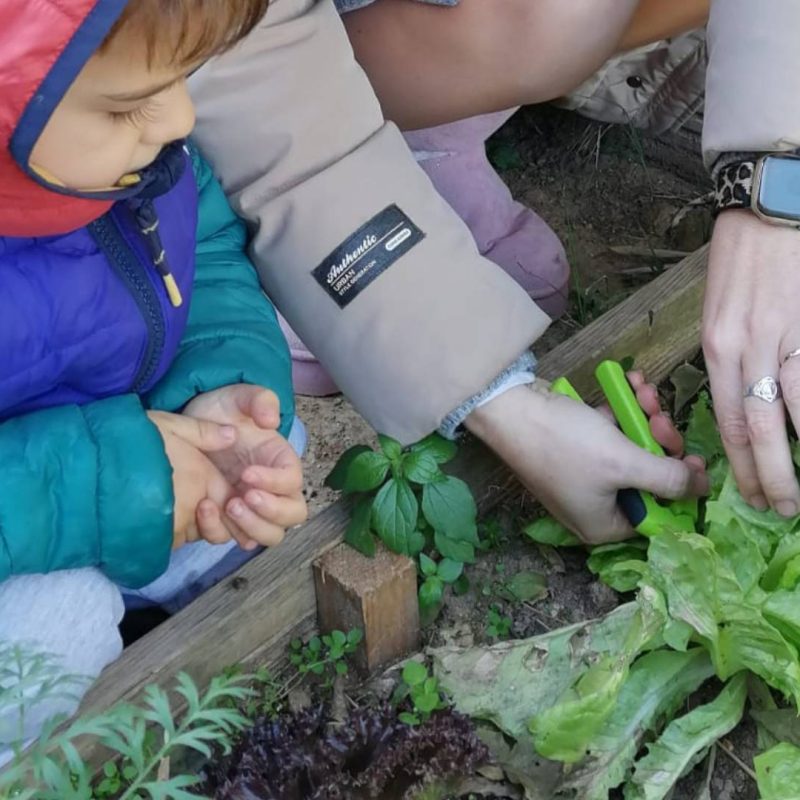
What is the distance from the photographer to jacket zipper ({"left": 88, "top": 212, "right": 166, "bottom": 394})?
1.37m

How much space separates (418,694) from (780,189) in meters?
0.77

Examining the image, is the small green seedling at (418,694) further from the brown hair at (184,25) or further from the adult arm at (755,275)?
the brown hair at (184,25)

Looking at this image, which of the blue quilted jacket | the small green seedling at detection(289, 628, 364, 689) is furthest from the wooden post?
the blue quilted jacket

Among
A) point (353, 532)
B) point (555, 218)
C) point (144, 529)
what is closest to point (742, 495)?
point (353, 532)

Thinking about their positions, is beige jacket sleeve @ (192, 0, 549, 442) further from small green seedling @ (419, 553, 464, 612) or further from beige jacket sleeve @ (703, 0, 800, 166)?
beige jacket sleeve @ (703, 0, 800, 166)

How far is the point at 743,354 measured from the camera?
1.44 m

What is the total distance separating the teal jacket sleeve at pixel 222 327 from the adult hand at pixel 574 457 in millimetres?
286

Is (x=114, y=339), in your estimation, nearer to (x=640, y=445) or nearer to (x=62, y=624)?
(x=62, y=624)

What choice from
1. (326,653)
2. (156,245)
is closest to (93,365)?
(156,245)

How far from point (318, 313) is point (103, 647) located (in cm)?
52

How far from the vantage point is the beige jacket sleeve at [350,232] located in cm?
159

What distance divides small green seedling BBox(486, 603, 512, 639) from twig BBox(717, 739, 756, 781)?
0.31 meters

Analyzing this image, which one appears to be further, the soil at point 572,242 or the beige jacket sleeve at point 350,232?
the soil at point 572,242

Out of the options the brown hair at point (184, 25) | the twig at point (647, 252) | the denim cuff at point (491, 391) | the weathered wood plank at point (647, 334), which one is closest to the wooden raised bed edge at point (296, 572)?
the weathered wood plank at point (647, 334)
